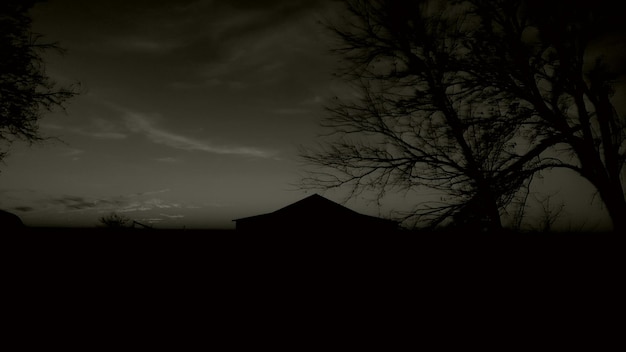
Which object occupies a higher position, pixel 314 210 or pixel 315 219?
pixel 314 210

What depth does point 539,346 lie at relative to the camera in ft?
14.3

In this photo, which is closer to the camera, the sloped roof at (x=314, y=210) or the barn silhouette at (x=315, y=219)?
the barn silhouette at (x=315, y=219)

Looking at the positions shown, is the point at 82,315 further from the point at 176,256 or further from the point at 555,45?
the point at 555,45

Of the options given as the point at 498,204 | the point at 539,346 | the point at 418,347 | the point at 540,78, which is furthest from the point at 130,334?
the point at 540,78

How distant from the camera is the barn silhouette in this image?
1510cm

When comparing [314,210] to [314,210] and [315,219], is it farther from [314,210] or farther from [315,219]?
[315,219]

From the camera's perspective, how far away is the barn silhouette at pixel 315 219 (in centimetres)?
1510

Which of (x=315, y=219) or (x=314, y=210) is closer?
(x=315, y=219)

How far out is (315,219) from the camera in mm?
15242

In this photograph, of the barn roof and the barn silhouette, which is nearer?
the barn silhouette

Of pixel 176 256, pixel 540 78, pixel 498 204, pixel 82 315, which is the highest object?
pixel 540 78

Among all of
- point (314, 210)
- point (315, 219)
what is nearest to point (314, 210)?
point (314, 210)

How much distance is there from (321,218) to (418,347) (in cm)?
1087

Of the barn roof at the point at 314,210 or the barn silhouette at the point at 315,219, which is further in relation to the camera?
the barn roof at the point at 314,210
